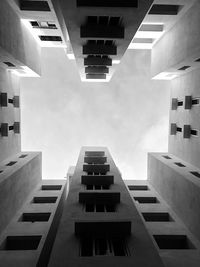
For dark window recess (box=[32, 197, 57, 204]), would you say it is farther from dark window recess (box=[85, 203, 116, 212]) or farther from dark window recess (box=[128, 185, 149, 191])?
dark window recess (box=[85, 203, 116, 212])

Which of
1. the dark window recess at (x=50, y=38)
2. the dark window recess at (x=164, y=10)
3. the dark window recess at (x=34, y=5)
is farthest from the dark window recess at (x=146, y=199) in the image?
the dark window recess at (x=34, y=5)

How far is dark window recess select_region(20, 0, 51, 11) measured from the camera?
23922 mm

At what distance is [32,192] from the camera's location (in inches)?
1345

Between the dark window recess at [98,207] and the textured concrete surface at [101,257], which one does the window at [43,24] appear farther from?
the dark window recess at [98,207]

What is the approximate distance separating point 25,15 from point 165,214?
2406 cm

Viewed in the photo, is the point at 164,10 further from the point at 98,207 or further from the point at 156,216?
the point at 156,216

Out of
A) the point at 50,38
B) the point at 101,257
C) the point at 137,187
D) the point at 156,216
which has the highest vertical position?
the point at 50,38

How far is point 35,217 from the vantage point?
94.5 ft

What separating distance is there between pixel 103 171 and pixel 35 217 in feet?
28.4

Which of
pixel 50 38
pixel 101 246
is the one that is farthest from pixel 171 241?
pixel 50 38

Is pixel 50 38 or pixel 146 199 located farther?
pixel 146 199

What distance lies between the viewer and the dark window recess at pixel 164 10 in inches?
981

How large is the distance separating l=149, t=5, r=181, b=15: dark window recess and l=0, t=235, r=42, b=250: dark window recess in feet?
75.1

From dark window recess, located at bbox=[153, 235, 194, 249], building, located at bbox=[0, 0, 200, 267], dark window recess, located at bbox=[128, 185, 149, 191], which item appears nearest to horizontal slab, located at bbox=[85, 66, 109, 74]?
building, located at bbox=[0, 0, 200, 267]
